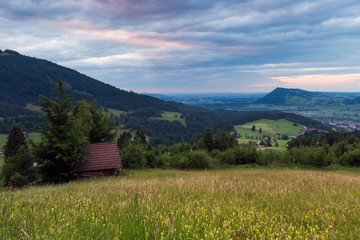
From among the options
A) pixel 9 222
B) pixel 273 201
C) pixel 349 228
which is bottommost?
pixel 273 201

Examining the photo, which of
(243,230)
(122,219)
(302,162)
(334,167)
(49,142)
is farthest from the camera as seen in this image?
(302,162)

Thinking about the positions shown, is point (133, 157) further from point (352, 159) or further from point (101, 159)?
point (352, 159)

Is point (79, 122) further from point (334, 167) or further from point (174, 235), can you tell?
point (334, 167)

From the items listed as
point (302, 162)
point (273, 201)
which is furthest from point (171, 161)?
point (273, 201)

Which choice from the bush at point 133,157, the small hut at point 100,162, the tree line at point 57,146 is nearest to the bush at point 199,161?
the bush at point 133,157

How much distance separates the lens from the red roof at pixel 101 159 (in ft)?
76.1

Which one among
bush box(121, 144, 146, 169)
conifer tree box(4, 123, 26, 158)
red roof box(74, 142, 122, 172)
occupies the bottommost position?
conifer tree box(4, 123, 26, 158)

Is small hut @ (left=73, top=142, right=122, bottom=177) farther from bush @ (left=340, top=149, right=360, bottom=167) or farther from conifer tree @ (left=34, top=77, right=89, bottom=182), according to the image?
bush @ (left=340, top=149, right=360, bottom=167)

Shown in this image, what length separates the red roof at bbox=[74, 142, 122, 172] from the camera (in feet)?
76.1

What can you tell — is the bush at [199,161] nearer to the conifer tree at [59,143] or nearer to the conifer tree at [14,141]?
the conifer tree at [59,143]

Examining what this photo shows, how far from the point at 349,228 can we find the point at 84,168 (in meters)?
24.5

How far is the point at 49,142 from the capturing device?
67.5ft

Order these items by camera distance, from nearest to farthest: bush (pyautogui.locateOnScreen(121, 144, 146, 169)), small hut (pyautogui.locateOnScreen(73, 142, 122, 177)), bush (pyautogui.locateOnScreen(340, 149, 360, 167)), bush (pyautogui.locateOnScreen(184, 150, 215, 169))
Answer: small hut (pyautogui.locateOnScreen(73, 142, 122, 177)) < bush (pyautogui.locateOnScreen(121, 144, 146, 169)) < bush (pyautogui.locateOnScreen(184, 150, 215, 169)) < bush (pyautogui.locateOnScreen(340, 149, 360, 167))

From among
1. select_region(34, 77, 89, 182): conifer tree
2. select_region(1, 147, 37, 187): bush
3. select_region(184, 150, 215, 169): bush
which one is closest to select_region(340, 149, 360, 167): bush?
select_region(184, 150, 215, 169): bush
